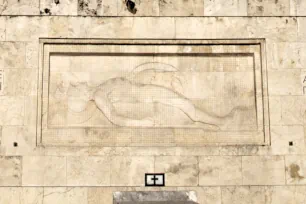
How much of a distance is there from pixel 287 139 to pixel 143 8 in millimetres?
3885

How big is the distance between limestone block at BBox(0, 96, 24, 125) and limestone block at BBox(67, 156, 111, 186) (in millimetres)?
1275

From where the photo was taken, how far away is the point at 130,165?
9.03 metres

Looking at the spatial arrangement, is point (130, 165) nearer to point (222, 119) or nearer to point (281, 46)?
point (222, 119)

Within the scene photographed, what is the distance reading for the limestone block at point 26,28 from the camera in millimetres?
9461

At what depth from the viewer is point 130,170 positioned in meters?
9.02

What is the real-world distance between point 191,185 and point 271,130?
6.29 ft

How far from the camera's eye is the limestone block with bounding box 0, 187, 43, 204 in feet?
29.0

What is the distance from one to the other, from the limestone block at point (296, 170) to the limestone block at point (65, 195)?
391cm

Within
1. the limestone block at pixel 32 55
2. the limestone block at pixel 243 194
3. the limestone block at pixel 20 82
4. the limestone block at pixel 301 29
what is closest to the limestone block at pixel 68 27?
the limestone block at pixel 32 55

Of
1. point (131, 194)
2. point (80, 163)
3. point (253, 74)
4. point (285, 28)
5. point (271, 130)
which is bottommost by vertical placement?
point (131, 194)

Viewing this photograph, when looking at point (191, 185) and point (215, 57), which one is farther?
point (215, 57)

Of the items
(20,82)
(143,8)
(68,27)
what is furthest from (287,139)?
(20,82)

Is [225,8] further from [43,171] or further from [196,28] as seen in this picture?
[43,171]

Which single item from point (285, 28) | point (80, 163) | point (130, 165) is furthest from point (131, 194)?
point (285, 28)
